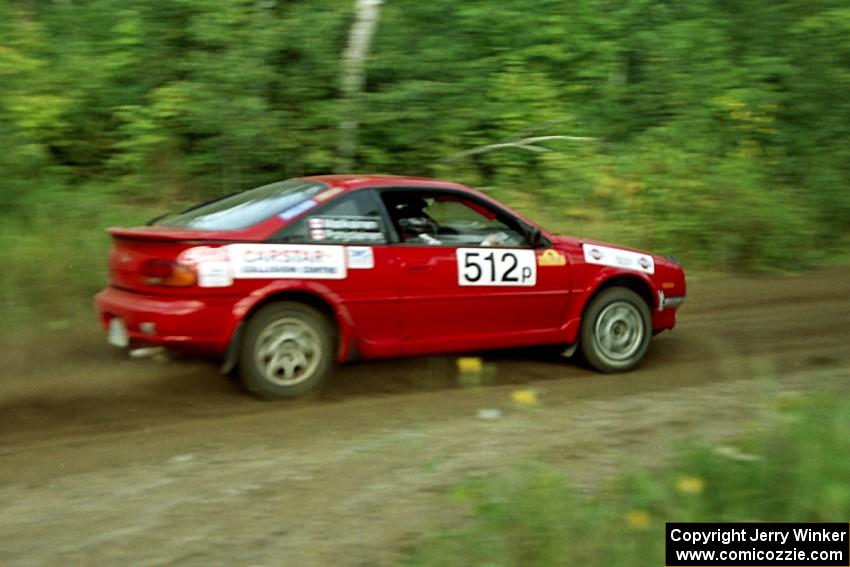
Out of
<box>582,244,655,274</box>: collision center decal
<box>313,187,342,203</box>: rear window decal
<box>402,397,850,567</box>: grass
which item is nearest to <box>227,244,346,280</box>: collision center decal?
<box>313,187,342,203</box>: rear window decal

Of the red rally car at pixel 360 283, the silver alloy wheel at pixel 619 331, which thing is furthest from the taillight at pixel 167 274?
the silver alloy wheel at pixel 619 331

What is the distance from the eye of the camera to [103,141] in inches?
484

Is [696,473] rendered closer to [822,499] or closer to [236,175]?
[822,499]

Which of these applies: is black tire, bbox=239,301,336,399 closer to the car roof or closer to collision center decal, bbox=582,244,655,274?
the car roof

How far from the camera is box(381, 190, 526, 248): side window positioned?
7.67 metres

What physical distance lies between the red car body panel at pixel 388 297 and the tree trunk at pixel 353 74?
4426 millimetres

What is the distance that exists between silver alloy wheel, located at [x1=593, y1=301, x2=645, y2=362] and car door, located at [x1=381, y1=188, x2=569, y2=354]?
1.27 feet

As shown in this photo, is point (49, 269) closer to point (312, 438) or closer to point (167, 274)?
point (167, 274)

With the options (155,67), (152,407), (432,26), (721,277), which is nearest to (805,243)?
(721,277)

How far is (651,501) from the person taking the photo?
15.0ft

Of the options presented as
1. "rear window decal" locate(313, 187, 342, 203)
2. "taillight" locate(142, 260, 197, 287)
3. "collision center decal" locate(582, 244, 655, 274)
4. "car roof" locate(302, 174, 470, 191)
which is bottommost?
"collision center decal" locate(582, 244, 655, 274)

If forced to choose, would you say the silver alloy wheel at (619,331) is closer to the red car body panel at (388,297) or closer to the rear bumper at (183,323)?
the red car body panel at (388,297)

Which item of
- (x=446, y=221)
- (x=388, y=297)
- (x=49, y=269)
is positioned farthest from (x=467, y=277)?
(x=49, y=269)

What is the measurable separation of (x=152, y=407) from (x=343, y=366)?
158 cm
